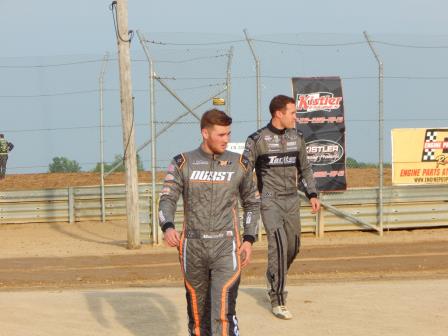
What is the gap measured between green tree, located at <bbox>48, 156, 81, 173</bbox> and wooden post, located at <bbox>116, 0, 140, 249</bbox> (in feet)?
17.2

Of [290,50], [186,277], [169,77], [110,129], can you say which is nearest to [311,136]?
[290,50]

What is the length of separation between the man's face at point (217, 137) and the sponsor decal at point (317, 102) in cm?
1129

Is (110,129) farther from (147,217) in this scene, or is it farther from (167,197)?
(167,197)

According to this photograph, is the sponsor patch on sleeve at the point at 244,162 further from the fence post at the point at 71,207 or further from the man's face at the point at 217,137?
the fence post at the point at 71,207

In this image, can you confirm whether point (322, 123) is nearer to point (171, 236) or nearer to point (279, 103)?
point (279, 103)

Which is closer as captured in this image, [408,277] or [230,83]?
[408,277]

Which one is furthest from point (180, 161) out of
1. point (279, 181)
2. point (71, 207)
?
point (71, 207)

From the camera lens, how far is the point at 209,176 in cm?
681

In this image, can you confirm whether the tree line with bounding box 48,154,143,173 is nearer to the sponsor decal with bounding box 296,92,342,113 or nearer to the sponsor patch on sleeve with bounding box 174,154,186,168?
the sponsor decal with bounding box 296,92,342,113

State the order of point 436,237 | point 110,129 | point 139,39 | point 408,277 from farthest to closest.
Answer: point 110,129
point 436,237
point 139,39
point 408,277

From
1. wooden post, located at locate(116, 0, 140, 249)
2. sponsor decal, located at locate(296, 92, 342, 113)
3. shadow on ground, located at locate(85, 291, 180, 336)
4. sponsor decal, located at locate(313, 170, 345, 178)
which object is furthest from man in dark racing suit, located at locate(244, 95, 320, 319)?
sponsor decal, located at locate(313, 170, 345, 178)

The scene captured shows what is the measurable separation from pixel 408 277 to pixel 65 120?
10.3 m

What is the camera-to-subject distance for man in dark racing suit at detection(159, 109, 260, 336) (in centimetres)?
680

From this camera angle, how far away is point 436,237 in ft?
61.8
